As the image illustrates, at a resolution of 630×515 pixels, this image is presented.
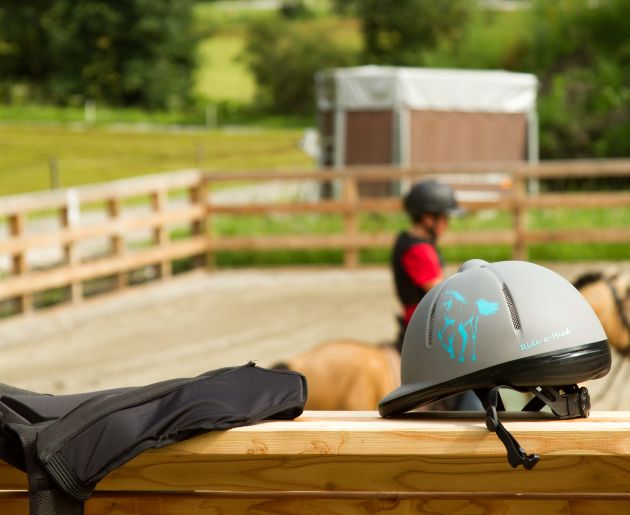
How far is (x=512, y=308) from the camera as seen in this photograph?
7.14ft

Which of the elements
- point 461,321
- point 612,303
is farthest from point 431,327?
point 612,303

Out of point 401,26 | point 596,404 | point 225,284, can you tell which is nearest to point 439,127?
point 225,284

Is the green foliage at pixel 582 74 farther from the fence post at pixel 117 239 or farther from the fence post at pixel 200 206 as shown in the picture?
the fence post at pixel 117 239

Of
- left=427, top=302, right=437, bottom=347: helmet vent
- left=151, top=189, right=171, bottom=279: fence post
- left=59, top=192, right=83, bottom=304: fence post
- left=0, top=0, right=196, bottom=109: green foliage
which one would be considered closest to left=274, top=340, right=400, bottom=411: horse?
left=427, top=302, right=437, bottom=347: helmet vent

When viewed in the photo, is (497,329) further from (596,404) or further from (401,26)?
(401,26)

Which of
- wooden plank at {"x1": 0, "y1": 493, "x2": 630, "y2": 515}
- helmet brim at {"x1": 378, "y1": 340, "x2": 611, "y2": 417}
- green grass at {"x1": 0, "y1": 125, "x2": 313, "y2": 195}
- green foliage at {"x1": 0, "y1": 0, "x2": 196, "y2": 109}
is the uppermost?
helmet brim at {"x1": 378, "y1": 340, "x2": 611, "y2": 417}

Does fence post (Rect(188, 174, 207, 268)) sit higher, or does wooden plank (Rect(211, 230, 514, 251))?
fence post (Rect(188, 174, 207, 268))

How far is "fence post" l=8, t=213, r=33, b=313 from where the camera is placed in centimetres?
1104

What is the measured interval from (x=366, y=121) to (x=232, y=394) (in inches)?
680

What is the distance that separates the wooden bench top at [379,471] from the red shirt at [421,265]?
3.40 meters

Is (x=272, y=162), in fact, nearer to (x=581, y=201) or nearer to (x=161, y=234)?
(x=581, y=201)

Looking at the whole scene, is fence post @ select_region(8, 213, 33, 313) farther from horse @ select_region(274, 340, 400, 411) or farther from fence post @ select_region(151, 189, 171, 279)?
horse @ select_region(274, 340, 400, 411)

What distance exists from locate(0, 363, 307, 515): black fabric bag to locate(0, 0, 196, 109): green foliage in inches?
2044

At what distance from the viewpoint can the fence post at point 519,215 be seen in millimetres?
13828
